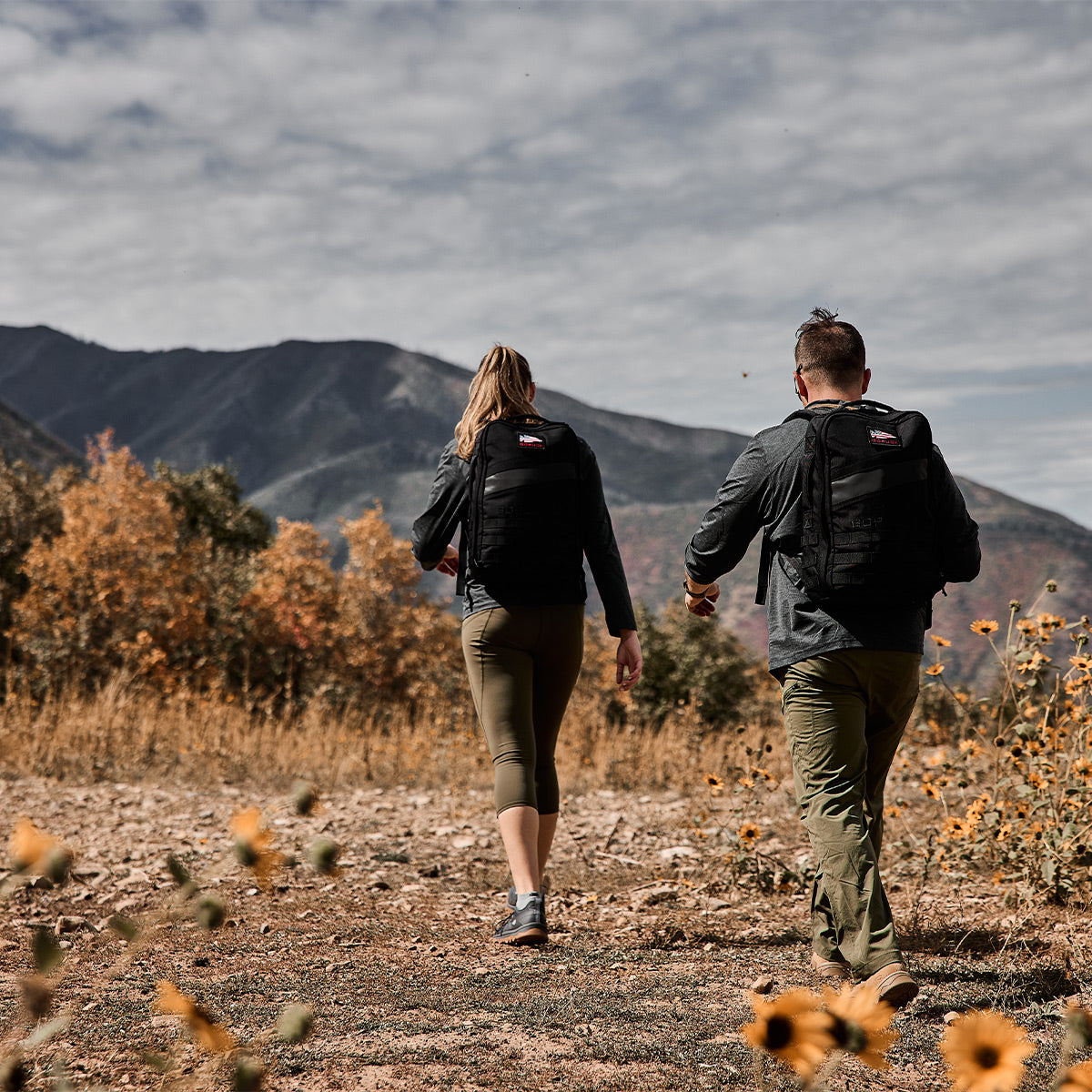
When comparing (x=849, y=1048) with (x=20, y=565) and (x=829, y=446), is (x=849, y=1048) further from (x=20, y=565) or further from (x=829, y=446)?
(x=20, y=565)

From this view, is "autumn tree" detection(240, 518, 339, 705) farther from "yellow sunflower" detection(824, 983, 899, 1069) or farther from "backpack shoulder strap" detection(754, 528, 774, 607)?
"yellow sunflower" detection(824, 983, 899, 1069)

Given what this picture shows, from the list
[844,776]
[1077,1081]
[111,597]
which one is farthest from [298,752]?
[111,597]

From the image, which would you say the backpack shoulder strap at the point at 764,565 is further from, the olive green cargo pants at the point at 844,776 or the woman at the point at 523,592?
the woman at the point at 523,592

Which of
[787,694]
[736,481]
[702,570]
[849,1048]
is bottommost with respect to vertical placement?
[849,1048]

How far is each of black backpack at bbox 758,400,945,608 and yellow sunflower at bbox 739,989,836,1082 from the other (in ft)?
5.04

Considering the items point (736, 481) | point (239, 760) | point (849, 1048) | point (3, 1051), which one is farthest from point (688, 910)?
point (239, 760)

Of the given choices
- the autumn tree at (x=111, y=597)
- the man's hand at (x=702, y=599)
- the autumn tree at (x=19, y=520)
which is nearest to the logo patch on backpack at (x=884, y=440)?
the man's hand at (x=702, y=599)

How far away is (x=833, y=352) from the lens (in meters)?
2.85

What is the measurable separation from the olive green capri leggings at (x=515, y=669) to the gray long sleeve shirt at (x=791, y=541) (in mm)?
690

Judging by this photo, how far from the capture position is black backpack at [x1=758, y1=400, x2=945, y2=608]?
2.59m

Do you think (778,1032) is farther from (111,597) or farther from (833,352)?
(111,597)

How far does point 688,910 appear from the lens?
393 centimetres

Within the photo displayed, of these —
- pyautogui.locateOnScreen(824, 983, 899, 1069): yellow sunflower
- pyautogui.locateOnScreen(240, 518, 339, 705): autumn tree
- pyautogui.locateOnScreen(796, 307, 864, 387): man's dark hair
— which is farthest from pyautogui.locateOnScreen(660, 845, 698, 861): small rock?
pyautogui.locateOnScreen(240, 518, 339, 705): autumn tree

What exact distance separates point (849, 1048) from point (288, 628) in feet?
53.2
